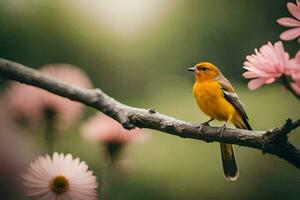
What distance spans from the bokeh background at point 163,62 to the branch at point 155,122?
114mm

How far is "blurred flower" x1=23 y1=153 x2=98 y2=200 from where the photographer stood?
50cm

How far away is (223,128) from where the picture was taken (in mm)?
471

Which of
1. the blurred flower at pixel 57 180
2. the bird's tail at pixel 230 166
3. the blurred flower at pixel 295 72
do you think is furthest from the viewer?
the bird's tail at pixel 230 166

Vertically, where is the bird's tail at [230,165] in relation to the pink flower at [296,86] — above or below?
above

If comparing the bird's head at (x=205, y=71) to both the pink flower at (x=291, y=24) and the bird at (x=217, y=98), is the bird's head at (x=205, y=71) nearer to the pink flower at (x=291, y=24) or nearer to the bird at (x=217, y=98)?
the bird at (x=217, y=98)

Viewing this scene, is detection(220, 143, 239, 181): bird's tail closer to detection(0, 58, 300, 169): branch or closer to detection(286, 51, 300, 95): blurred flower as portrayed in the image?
detection(0, 58, 300, 169): branch

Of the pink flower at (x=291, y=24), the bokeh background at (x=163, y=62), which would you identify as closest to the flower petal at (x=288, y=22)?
the pink flower at (x=291, y=24)

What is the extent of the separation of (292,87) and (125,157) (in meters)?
0.28

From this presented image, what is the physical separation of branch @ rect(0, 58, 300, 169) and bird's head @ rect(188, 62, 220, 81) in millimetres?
100

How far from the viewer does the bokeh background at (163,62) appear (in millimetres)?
633

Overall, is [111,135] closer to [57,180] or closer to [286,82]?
[57,180]

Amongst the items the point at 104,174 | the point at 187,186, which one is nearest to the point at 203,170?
the point at 187,186

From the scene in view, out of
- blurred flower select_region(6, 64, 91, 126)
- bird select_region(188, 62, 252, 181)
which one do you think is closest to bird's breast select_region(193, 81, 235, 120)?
bird select_region(188, 62, 252, 181)

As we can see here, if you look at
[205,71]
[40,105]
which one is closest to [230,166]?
[205,71]
